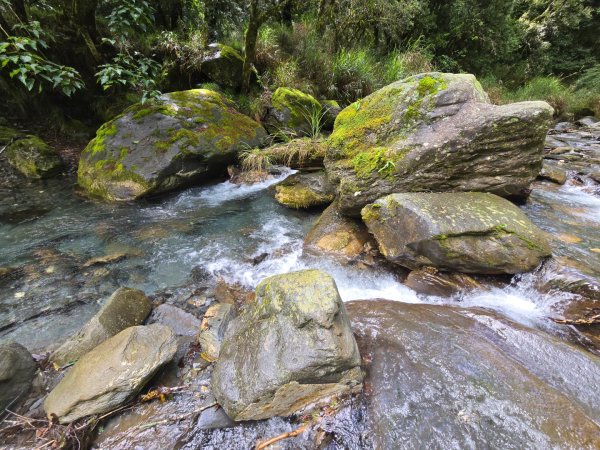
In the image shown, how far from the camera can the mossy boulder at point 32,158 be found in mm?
6039

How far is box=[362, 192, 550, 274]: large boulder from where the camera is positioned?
290cm

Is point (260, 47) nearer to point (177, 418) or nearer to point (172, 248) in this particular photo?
point (172, 248)

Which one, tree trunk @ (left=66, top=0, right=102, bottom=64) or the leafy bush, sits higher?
tree trunk @ (left=66, top=0, right=102, bottom=64)

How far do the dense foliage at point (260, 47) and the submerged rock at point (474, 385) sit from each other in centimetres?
428

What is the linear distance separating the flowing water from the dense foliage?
1.93 meters

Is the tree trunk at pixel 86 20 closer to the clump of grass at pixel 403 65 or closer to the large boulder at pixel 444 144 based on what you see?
the large boulder at pixel 444 144

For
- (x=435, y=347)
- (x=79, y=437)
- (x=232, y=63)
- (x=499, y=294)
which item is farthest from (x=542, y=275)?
(x=232, y=63)

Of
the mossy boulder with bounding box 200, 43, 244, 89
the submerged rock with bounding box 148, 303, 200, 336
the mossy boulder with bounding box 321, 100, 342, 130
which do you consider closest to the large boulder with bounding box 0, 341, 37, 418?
the submerged rock with bounding box 148, 303, 200, 336

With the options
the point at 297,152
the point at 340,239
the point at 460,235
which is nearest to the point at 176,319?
the point at 340,239

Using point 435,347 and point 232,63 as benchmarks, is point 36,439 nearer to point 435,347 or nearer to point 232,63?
point 435,347

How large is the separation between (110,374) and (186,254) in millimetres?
2075

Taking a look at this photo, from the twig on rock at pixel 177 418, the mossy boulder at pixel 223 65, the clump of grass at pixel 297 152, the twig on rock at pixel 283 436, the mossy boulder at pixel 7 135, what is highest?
the mossy boulder at pixel 223 65

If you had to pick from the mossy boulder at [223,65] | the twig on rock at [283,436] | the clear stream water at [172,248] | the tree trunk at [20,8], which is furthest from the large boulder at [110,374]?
the mossy boulder at [223,65]

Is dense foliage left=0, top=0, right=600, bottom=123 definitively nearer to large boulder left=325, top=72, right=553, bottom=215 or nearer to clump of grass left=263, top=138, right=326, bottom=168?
clump of grass left=263, top=138, right=326, bottom=168
